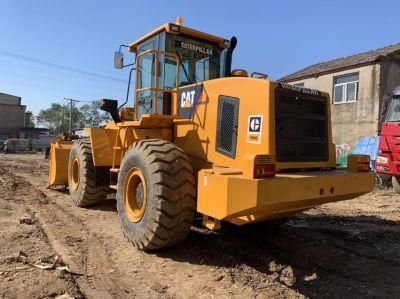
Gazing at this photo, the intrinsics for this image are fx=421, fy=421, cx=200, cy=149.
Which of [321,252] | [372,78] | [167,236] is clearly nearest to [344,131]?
[372,78]

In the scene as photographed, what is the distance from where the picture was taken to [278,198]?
433cm

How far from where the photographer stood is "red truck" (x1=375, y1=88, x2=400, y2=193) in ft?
39.1

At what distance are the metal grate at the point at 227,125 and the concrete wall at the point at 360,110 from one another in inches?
667

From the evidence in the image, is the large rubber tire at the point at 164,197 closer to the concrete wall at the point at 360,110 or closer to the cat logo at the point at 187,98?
the cat logo at the point at 187,98

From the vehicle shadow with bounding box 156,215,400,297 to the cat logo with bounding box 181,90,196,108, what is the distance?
1.91 m

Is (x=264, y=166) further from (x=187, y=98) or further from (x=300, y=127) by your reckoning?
(x=187, y=98)

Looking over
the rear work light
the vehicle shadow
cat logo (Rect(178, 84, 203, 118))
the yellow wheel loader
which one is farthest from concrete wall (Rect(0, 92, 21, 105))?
the rear work light

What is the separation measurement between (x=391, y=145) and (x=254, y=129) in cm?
854

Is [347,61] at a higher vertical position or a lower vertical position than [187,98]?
higher

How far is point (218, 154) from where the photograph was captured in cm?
540

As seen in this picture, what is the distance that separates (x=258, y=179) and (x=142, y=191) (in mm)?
1930

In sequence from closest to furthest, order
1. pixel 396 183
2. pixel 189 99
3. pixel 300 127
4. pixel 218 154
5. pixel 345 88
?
pixel 300 127 < pixel 218 154 < pixel 189 99 < pixel 396 183 < pixel 345 88

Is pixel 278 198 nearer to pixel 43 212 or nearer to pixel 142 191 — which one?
pixel 142 191

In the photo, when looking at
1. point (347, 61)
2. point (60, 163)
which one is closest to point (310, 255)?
point (60, 163)
